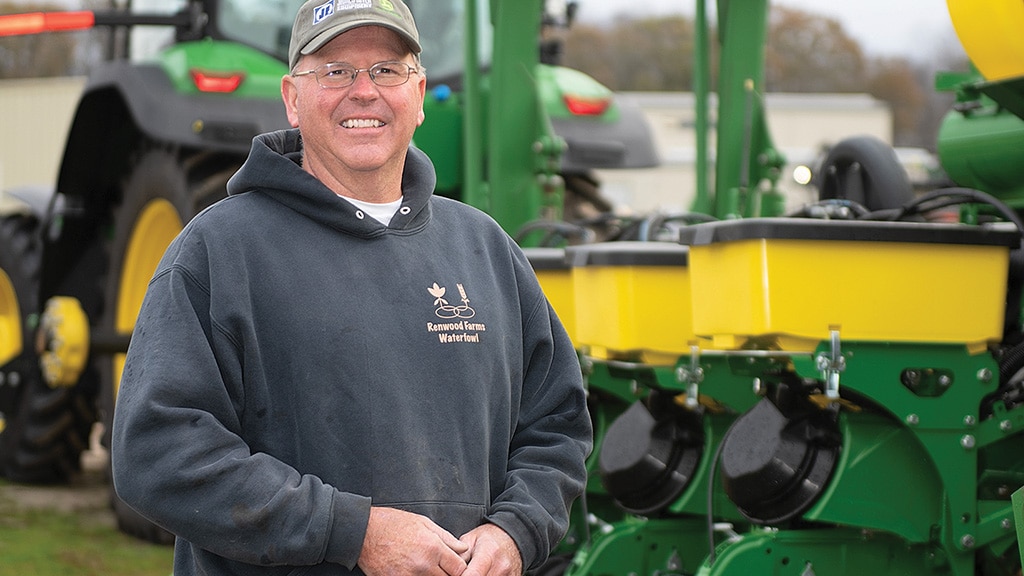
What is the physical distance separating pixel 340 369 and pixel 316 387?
41 millimetres

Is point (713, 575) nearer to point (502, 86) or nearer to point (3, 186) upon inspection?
point (502, 86)

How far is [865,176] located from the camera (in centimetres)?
449

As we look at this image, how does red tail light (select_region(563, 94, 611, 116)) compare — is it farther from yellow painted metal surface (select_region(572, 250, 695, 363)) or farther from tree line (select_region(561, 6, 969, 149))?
tree line (select_region(561, 6, 969, 149))

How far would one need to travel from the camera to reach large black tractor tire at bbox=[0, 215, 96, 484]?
6984mm

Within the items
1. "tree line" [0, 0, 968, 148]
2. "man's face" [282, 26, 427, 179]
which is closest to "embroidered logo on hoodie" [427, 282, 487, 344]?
"man's face" [282, 26, 427, 179]

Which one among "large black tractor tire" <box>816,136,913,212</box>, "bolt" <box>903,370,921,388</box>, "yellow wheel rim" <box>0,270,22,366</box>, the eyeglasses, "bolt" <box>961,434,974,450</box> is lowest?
"yellow wheel rim" <box>0,270,22,366</box>

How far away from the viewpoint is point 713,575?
134 inches

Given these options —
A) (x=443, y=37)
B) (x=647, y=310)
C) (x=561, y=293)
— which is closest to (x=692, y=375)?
(x=647, y=310)

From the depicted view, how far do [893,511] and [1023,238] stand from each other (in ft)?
2.37

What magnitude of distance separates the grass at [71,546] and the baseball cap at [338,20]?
3409mm

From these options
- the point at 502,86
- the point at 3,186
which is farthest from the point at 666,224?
the point at 3,186

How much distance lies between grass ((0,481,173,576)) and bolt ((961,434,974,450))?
2.92 meters

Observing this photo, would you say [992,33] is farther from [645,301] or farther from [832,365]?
[645,301]

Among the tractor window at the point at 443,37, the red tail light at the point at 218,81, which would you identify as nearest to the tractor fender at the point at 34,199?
the red tail light at the point at 218,81
